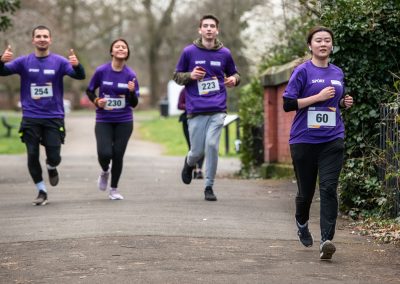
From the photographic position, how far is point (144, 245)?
25.4 ft

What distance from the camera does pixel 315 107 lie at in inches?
297

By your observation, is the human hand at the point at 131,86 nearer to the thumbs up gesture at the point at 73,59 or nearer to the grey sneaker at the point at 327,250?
the thumbs up gesture at the point at 73,59

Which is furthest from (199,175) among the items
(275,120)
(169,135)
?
(169,135)

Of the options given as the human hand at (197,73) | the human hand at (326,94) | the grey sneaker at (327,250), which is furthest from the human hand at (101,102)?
the grey sneaker at (327,250)

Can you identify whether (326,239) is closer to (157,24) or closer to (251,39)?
(251,39)

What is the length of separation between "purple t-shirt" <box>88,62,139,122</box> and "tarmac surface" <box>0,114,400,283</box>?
1026 millimetres

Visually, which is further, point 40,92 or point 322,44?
point 40,92

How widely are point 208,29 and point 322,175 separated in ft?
12.9

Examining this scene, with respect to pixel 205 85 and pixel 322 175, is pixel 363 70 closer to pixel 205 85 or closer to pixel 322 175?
pixel 205 85

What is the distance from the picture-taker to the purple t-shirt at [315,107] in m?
7.53

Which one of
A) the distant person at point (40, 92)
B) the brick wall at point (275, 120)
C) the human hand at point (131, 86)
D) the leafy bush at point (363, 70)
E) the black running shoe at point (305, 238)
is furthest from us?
the brick wall at point (275, 120)

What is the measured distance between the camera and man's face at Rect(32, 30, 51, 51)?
1101 centimetres

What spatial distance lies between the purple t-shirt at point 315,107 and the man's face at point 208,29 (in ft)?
11.6

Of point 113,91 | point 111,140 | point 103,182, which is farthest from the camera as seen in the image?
point 103,182
